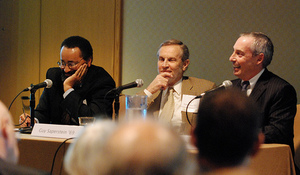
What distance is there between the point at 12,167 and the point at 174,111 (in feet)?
7.42

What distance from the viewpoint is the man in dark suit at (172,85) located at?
2.94m

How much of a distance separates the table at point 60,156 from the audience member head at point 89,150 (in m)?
1.26

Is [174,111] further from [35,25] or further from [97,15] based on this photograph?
[35,25]

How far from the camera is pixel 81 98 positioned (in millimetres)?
2959

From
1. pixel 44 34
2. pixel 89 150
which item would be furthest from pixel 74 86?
pixel 89 150

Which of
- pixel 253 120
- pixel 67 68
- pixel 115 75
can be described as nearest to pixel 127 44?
pixel 115 75

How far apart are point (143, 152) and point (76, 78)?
8.46 feet

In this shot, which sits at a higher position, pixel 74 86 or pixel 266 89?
pixel 266 89

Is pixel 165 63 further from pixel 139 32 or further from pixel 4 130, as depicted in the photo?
pixel 4 130

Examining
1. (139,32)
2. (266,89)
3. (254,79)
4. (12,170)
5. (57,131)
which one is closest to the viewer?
(12,170)

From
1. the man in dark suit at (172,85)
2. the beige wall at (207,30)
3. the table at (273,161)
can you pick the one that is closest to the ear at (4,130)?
the table at (273,161)

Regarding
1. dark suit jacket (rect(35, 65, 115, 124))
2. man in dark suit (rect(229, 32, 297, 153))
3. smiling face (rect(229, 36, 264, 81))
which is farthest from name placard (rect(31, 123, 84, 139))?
smiling face (rect(229, 36, 264, 81))

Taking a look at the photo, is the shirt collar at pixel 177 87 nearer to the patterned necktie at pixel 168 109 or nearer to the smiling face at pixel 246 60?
the patterned necktie at pixel 168 109

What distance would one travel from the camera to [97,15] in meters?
4.32
